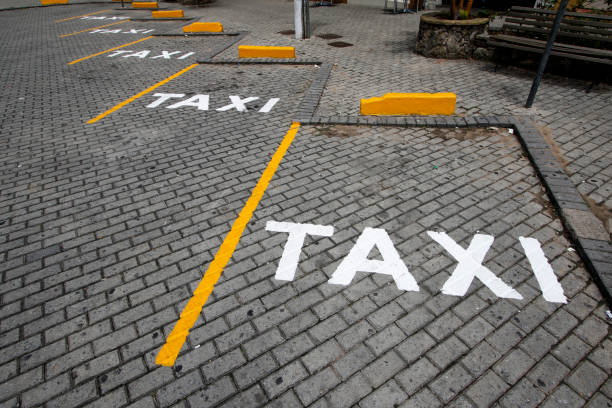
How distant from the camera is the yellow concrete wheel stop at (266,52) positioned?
34.8 ft

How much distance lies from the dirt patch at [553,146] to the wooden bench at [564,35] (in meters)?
2.68

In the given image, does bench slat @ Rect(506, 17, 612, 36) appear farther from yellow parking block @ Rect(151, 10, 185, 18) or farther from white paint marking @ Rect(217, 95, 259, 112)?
yellow parking block @ Rect(151, 10, 185, 18)

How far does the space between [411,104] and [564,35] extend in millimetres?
4399

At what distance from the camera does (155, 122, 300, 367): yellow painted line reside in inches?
125

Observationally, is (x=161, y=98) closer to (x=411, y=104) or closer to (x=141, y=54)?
(x=141, y=54)

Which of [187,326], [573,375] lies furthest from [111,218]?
[573,375]

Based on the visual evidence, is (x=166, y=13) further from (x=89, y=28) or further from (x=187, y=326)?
(x=187, y=326)

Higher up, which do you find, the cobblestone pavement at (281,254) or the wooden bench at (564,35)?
the wooden bench at (564,35)

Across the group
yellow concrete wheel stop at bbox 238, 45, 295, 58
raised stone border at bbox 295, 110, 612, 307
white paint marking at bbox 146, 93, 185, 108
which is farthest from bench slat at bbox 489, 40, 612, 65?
white paint marking at bbox 146, 93, 185, 108

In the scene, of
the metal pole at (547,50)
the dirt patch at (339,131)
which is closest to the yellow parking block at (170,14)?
the dirt patch at (339,131)

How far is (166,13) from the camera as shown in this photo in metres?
18.0

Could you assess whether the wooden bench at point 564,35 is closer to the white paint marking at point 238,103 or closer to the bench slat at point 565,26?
the bench slat at point 565,26

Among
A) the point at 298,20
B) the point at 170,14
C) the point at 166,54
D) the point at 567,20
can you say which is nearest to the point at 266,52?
the point at 298,20

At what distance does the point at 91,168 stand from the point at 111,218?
1.57m
